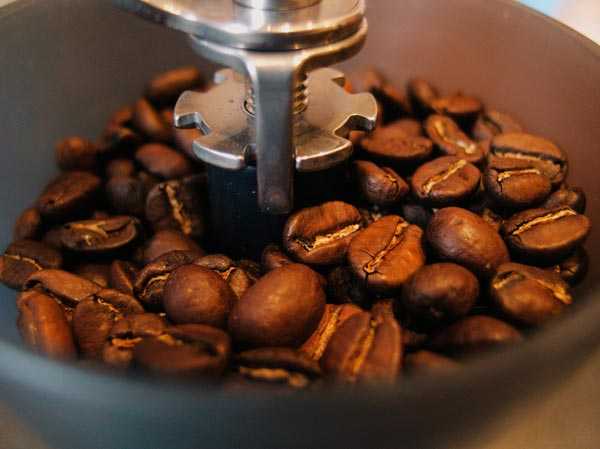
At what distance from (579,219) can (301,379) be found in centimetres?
42

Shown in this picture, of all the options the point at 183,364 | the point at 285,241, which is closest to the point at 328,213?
the point at 285,241

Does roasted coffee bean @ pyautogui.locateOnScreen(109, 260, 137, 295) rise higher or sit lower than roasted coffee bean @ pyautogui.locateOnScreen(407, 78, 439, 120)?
lower

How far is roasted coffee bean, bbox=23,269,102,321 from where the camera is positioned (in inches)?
29.4

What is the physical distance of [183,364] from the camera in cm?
53

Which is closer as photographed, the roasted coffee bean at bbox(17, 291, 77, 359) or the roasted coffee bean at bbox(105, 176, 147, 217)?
the roasted coffee bean at bbox(17, 291, 77, 359)

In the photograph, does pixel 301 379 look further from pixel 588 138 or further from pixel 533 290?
pixel 588 138

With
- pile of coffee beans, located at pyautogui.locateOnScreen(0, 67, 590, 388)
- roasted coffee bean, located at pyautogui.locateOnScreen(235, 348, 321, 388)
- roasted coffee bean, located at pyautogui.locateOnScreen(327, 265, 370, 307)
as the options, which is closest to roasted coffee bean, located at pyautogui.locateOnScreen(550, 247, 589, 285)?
pile of coffee beans, located at pyautogui.locateOnScreen(0, 67, 590, 388)

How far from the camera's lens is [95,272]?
2.81 feet

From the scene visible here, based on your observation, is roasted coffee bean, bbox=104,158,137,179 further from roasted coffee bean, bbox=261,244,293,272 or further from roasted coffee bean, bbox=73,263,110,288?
roasted coffee bean, bbox=261,244,293,272

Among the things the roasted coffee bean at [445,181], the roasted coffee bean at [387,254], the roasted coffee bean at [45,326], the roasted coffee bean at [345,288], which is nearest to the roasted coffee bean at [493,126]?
the roasted coffee bean at [445,181]

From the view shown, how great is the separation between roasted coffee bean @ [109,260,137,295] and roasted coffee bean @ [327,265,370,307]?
267mm

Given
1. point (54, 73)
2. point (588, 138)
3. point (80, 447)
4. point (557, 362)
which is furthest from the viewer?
point (54, 73)

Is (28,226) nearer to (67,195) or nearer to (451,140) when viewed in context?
(67,195)

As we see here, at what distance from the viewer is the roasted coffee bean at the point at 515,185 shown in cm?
78
